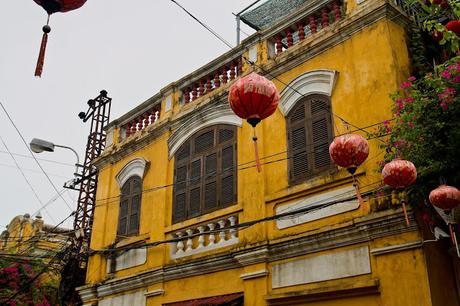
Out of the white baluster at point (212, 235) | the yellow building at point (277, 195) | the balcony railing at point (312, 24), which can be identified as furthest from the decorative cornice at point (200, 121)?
the white baluster at point (212, 235)

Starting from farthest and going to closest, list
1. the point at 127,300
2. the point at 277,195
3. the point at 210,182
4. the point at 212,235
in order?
the point at 127,300 < the point at 210,182 < the point at 212,235 < the point at 277,195

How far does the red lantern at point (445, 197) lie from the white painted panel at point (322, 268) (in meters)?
1.51

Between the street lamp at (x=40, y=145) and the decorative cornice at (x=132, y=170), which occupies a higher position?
the street lamp at (x=40, y=145)

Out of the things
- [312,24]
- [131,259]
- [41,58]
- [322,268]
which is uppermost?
[312,24]

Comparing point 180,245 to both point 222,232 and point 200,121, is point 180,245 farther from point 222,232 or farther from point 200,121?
point 200,121

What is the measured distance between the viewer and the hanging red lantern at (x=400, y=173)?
19.4 feet

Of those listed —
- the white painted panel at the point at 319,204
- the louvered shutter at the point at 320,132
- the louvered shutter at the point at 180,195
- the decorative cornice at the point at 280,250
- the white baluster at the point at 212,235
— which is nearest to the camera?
the decorative cornice at the point at 280,250

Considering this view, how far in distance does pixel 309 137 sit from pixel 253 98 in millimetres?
2845

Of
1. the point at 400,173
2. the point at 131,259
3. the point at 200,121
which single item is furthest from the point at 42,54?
the point at 131,259

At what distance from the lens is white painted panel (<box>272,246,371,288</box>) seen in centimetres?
712

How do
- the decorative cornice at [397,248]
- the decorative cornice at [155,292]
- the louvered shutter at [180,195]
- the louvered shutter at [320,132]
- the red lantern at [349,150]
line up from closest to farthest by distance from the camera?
the red lantern at [349,150]
the decorative cornice at [397,248]
the louvered shutter at [320,132]
the decorative cornice at [155,292]
the louvered shutter at [180,195]

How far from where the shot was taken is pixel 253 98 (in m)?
5.84

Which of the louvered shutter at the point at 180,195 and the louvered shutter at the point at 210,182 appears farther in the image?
the louvered shutter at the point at 180,195

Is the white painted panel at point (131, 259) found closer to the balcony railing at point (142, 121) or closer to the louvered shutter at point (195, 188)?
the louvered shutter at point (195, 188)
